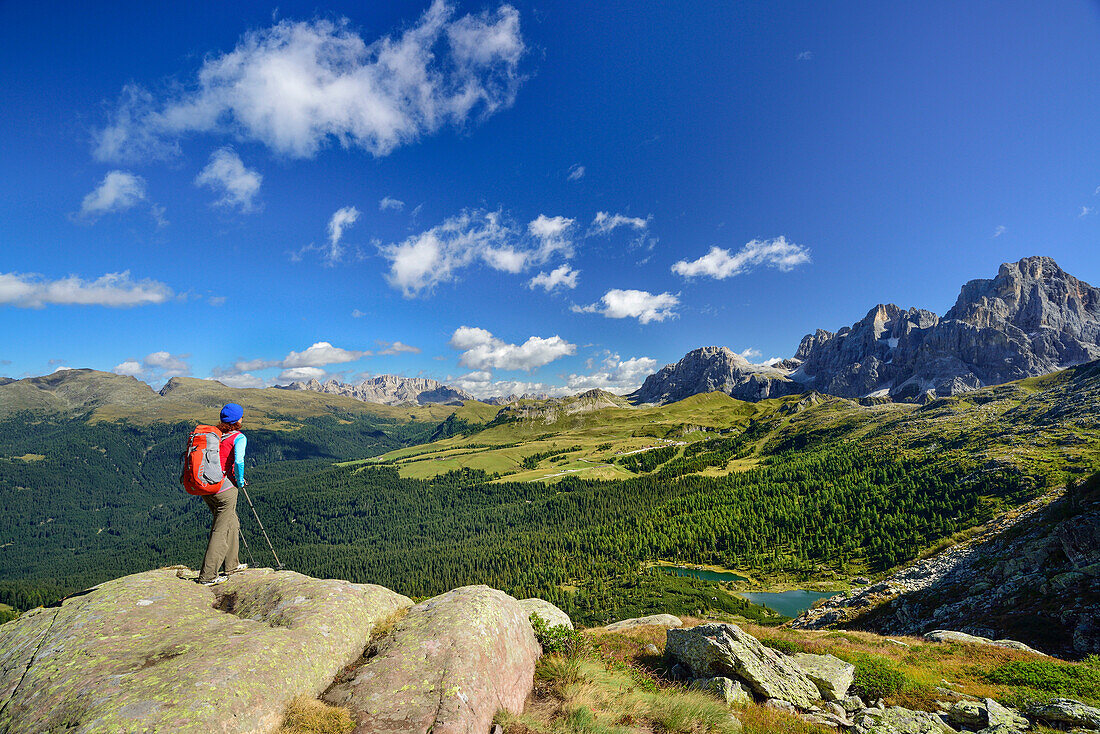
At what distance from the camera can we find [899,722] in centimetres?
1125

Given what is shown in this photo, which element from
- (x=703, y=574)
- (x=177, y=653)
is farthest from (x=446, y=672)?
(x=703, y=574)

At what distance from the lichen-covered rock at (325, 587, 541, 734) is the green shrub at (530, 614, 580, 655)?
731 millimetres

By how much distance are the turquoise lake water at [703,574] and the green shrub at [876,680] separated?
452 feet

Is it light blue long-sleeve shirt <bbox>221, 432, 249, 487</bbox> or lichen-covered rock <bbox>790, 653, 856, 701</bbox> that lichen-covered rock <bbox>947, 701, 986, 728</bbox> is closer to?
lichen-covered rock <bbox>790, 653, 856, 701</bbox>

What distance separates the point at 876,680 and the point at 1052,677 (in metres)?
6.00

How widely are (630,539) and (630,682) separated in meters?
176

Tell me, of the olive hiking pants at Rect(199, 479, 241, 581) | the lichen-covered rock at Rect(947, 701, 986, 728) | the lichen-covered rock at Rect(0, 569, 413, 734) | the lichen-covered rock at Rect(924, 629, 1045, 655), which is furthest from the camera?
the lichen-covered rock at Rect(924, 629, 1045, 655)

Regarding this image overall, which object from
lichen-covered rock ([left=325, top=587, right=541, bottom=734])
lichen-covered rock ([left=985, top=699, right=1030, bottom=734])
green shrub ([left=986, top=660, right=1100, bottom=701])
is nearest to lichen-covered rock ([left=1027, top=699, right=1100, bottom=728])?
lichen-covered rock ([left=985, top=699, right=1030, bottom=734])

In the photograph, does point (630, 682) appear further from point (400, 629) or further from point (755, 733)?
point (400, 629)

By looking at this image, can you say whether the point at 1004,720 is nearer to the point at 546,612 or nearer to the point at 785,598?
the point at 546,612

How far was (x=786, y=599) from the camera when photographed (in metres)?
113

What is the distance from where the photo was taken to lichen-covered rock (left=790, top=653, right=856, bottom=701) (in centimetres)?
1355

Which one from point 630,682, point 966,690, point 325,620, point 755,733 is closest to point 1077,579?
point 966,690

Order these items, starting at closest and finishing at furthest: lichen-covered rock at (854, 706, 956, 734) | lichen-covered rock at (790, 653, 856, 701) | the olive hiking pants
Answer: lichen-covered rock at (854, 706, 956, 734) → the olive hiking pants → lichen-covered rock at (790, 653, 856, 701)
